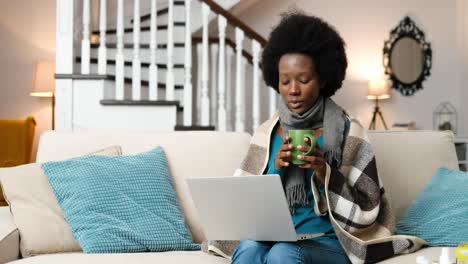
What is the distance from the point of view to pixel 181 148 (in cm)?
272

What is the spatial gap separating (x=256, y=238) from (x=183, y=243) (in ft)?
1.35

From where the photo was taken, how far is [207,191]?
207 centimetres

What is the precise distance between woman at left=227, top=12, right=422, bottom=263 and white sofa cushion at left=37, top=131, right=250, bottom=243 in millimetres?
272

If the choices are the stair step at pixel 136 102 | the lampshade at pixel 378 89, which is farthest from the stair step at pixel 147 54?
the lampshade at pixel 378 89

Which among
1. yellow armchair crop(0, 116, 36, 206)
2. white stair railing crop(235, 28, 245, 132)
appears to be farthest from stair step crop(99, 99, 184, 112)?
yellow armchair crop(0, 116, 36, 206)

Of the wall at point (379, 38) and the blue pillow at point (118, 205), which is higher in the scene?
the wall at point (379, 38)

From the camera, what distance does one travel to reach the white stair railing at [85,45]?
5211 millimetres

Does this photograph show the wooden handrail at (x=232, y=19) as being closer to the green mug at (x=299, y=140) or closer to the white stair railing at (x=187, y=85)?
the white stair railing at (x=187, y=85)

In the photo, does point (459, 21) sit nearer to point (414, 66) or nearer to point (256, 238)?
point (414, 66)

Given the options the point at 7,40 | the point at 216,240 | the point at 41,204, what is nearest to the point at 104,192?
the point at 41,204

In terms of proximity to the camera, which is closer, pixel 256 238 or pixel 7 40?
pixel 256 238

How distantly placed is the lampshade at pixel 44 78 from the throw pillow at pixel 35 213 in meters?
3.93

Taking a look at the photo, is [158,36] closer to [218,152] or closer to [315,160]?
[218,152]

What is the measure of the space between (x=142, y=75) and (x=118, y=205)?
11.5 ft
